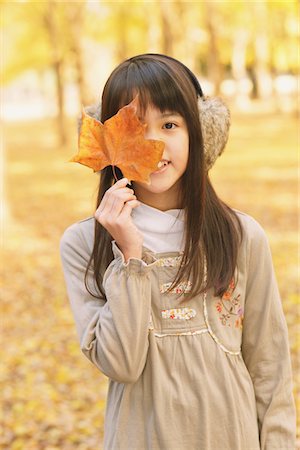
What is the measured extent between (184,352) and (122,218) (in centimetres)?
36

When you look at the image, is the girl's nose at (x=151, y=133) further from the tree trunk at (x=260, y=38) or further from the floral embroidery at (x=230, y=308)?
the tree trunk at (x=260, y=38)

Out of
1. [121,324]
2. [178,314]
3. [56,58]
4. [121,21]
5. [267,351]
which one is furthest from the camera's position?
[121,21]

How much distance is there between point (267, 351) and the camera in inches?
74.5

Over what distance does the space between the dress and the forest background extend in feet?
2.05

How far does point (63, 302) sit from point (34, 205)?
592 centimetres

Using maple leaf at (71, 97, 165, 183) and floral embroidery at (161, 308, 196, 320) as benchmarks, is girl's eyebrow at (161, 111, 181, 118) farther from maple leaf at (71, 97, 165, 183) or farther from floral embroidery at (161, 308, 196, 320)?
floral embroidery at (161, 308, 196, 320)

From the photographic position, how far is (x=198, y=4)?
26.6 meters

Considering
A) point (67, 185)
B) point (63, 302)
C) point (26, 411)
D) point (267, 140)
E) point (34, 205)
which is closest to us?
point (26, 411)

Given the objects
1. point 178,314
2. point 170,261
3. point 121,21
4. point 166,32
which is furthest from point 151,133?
point 121,21

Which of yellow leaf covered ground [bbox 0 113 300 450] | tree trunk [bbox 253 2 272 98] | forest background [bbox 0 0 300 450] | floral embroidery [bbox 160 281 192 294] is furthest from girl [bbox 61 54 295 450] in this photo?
tree trunk [bbox 253 2 272 98]

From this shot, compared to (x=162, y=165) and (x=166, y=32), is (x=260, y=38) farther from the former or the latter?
(x=162, y=165)

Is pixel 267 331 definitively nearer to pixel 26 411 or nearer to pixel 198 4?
pixel 26 411

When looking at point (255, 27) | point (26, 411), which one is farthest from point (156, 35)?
point (26, 411)

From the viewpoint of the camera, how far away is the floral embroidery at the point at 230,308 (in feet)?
5.97
